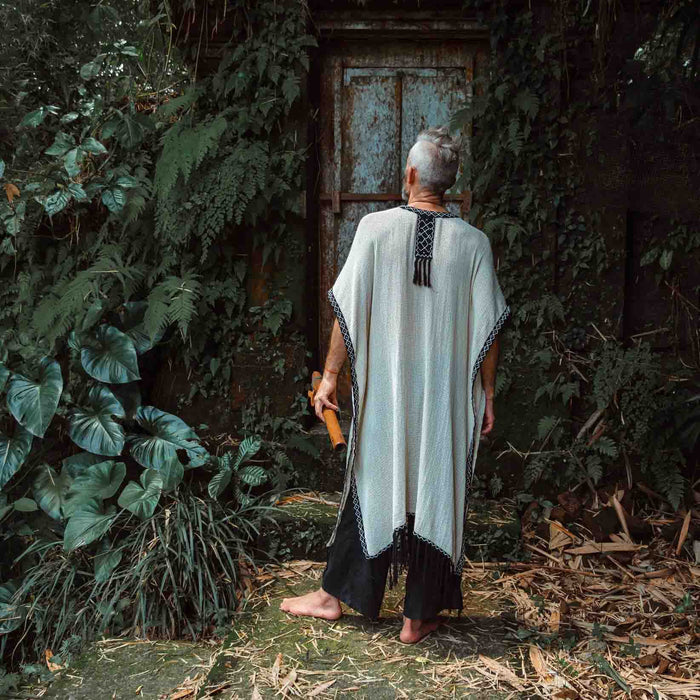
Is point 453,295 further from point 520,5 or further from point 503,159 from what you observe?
point 520,5

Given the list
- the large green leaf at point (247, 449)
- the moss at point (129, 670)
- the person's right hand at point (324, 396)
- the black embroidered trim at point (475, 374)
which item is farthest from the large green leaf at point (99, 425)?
the black embroidered trim at point (475, 374)

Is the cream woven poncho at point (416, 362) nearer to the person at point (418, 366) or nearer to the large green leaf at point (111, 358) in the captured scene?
the person at point (418, 366)

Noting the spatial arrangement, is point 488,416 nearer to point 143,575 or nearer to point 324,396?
point 324,396

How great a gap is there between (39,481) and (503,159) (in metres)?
3.35

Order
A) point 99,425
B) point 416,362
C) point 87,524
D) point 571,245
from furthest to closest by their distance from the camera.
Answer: point 571,245
point 99,425
point 87,524
point 416,362

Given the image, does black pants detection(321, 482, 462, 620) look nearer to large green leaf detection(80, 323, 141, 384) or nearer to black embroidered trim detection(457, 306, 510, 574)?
black embroidered trim detection(457, 306, 510, 574)

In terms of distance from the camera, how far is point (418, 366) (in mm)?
2799

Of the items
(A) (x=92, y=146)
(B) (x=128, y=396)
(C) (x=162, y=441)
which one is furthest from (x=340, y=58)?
(C) (x=162, y=441)

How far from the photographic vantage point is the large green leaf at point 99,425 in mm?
4090

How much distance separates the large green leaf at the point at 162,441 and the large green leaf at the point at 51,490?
463mm

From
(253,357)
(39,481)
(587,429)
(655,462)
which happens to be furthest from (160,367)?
(655,462)

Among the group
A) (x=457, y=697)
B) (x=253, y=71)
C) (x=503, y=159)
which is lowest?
(x=457, y=697)

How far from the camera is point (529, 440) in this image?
4.34 meters

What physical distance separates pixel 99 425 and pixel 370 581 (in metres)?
2.05
